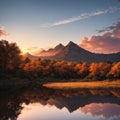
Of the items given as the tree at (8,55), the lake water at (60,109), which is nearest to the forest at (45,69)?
the tree at (8,55)

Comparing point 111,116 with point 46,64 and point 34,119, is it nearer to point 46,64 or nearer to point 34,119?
point 34,119

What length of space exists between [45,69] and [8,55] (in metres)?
20.4

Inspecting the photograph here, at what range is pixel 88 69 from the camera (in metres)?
119

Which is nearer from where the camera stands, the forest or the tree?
the tree

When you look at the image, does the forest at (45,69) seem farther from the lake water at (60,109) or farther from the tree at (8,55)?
the lake water at (60,109)

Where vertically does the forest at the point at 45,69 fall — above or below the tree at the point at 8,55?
below

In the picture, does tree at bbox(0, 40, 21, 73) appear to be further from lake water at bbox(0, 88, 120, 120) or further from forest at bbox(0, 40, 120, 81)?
lake water at bbox(0, 88, 120, 120)

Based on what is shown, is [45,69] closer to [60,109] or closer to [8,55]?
[8,55]

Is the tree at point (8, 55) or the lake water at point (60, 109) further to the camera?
the tree at point (8, 55)

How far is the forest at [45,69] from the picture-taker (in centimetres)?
10225

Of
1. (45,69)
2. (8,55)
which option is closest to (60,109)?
(8,55)

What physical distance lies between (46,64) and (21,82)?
101ft

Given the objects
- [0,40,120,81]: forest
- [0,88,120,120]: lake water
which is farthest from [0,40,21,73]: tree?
[0,88,120,120]: lake water

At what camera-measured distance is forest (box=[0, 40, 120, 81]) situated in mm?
102250
